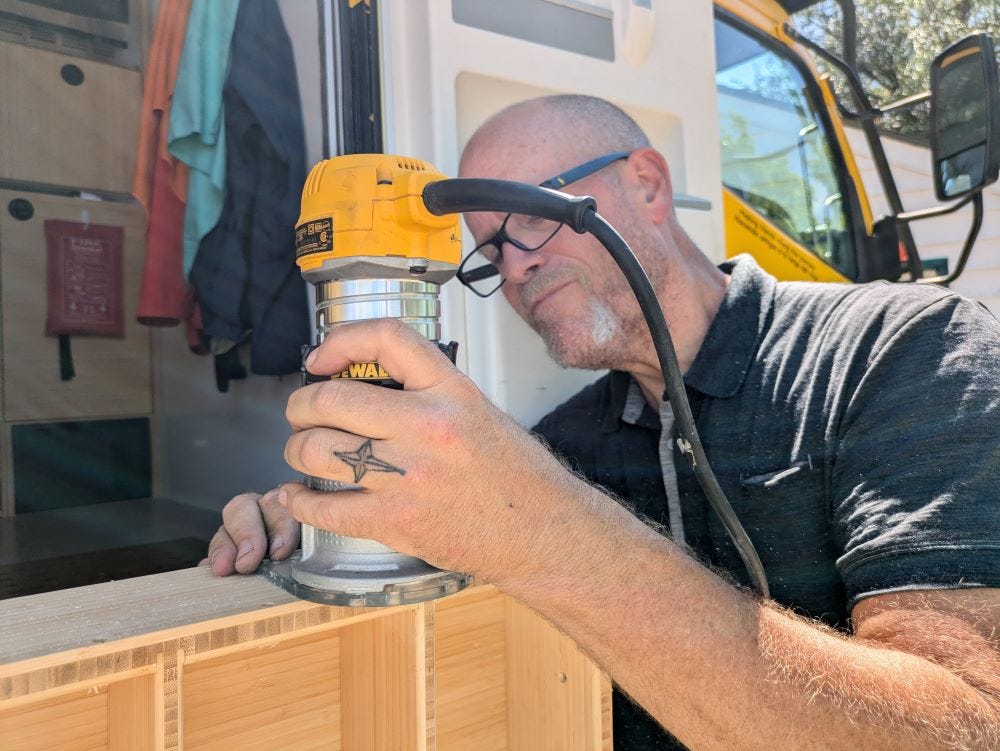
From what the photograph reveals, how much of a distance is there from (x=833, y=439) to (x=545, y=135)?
0.71 meters

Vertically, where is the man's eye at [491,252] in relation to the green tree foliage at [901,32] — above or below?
below

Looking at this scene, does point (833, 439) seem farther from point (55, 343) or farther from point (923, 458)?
point (55, 343)

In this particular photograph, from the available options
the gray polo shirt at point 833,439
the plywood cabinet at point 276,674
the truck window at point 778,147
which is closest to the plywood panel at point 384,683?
the plywood cabinet at point 276,674

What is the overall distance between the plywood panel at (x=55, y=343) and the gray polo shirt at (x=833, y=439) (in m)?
2.00

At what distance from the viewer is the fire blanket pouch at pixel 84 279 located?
2.60 metres

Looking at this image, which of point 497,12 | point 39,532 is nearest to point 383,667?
point 497,12

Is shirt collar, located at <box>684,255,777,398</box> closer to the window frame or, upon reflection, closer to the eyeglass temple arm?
the eyeglass temple arm

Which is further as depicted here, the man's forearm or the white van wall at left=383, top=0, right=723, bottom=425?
the white van wall at left=383, top=0, right=723, bottom=425

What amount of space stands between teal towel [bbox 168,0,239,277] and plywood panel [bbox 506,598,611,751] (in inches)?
47.0

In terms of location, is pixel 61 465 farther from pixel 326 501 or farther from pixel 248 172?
pixel 326 501

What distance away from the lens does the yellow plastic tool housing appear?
2.33ft

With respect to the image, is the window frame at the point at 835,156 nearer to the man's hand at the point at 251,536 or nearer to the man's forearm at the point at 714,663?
the man's forearm at the point at 714,663

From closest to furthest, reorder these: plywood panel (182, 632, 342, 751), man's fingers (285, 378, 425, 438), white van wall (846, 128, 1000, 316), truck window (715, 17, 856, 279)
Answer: man's fingers (285, 378, 425, 438) → plywood panel (182, 632, 342, 751) → truck window (715, 17, 856, 279) → white van wall (846, 128, 1000, 316)

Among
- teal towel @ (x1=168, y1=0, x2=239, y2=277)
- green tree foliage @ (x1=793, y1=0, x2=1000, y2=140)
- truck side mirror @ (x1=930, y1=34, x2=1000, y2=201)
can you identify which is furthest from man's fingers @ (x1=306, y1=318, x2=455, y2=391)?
green tree foliage @ (x1=793, y1=0, x2=1000, y2=140)
